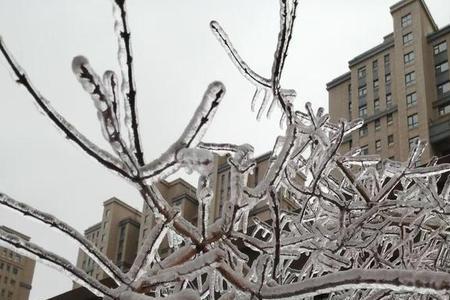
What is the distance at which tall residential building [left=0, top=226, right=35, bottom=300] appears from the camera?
105 metres

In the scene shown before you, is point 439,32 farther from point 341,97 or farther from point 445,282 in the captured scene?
point 445,282

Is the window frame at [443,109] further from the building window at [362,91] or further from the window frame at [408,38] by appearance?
the building window at [362,91]

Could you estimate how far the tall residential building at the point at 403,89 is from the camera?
49344mm

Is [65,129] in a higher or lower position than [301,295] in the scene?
higher

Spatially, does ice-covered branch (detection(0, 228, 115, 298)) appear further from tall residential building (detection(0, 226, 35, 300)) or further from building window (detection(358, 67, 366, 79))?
tall residential building (detection(0, 226, 35, 300))

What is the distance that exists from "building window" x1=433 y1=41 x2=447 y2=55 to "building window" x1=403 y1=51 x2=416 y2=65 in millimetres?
2113

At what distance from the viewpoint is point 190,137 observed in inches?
61.2

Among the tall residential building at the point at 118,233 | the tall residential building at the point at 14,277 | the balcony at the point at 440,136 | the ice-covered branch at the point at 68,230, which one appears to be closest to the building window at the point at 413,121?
the balcony at the point at 440,136

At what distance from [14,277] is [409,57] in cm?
8302

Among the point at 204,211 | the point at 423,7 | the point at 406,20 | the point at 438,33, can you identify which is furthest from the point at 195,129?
the point at 423,7

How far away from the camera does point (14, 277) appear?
107500 millimetres

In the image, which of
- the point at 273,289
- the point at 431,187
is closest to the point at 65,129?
the point at 273,289

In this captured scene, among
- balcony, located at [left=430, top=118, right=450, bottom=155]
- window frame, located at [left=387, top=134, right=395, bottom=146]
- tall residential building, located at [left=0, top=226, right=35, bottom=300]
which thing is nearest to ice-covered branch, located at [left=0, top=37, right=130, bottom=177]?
balcony, located at [left=430, top=118, right=450, bottom=155]

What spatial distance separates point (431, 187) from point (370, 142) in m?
51.0
